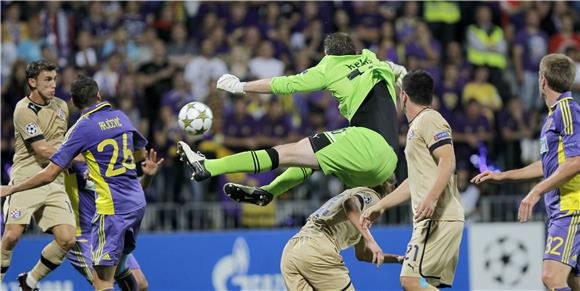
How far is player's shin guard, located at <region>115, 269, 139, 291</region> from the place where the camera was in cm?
1043

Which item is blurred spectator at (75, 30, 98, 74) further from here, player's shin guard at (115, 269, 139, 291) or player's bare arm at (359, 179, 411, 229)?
player's bare arm at (359, 179, 411, 229)

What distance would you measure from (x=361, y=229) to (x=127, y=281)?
9.52 feet

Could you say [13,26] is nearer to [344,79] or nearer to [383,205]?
[344,79]

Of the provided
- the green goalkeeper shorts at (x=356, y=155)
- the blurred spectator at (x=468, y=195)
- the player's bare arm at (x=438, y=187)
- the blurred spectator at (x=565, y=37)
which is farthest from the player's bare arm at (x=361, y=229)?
the blurred spectator at (x=565, y=37)

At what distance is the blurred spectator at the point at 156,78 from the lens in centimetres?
1630

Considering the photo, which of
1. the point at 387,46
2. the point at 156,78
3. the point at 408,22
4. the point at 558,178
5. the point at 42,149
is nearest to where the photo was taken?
the point at 558,178

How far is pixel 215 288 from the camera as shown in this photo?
14.2m

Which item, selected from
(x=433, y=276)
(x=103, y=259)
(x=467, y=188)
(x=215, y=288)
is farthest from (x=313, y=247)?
(x=467, y=188)

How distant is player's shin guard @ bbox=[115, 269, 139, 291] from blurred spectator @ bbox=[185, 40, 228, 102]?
621 cm

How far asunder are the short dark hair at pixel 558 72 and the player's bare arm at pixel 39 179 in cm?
444

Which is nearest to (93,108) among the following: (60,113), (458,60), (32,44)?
(60,113)

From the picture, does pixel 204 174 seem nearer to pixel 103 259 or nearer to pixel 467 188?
pixel 103 259

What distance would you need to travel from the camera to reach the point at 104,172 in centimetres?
956

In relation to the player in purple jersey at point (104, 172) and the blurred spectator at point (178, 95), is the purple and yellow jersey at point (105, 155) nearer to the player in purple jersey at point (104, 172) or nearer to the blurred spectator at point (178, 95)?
the player in purple jersey at point (104, 172)
